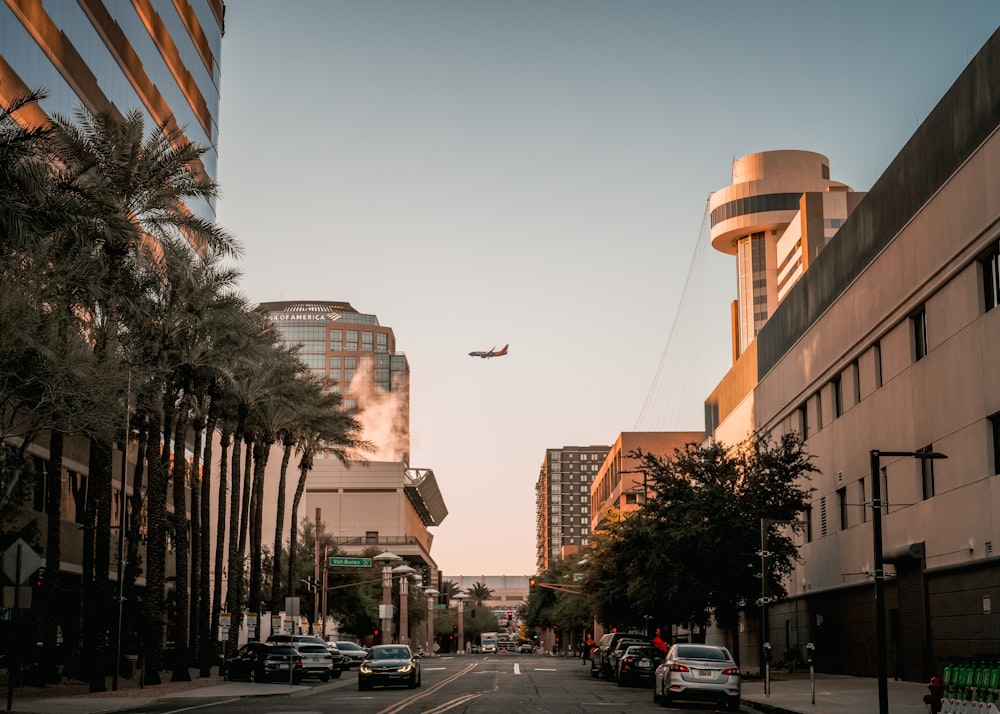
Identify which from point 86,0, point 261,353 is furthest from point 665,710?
point 86,0

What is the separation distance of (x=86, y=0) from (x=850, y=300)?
32.9 meters

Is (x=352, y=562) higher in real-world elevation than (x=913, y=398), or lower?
lower

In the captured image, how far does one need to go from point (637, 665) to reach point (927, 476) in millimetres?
12604

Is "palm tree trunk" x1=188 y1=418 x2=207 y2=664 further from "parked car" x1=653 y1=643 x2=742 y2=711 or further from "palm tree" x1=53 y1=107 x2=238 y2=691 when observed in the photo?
"parked car" x1=653 y1=643 x2=742 y2=711

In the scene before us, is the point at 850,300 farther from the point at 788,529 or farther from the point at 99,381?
the point at 99,381

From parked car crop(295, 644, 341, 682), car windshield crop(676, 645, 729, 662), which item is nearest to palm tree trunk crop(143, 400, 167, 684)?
parked car crop(295, 644, 341, 682)

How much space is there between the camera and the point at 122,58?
55.2 meters

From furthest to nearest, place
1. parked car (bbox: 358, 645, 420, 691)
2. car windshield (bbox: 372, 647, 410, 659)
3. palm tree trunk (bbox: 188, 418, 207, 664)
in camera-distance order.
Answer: palm tree trunk (bbox: 188, 418, 207, 664)
car windshield (bbox: 372, 647, 410, 659)
parked car (bbox: 358, 645, 420, 691)

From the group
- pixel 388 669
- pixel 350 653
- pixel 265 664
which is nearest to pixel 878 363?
pixel 388 669

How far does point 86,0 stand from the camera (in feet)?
163

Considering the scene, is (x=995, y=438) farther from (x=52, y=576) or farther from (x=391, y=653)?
(x=52, y=576)

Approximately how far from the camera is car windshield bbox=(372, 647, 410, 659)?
40.9m

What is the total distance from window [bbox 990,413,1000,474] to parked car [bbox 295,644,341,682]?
87.8 ft

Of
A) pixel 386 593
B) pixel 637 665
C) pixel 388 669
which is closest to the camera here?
pixel 388 669
